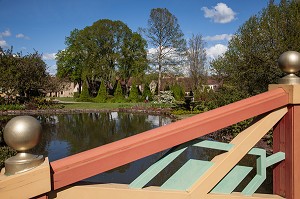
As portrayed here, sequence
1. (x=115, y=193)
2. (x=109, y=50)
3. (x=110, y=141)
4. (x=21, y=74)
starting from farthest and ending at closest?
1. (x=109, y=50)
2. (x=21, y=74)
3. (x=110, y=141)
4. (x=115, y=193)

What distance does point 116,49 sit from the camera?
1481 inches

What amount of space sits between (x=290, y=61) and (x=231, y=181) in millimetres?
787

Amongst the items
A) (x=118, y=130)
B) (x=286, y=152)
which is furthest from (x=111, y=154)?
(x=118, y=130)

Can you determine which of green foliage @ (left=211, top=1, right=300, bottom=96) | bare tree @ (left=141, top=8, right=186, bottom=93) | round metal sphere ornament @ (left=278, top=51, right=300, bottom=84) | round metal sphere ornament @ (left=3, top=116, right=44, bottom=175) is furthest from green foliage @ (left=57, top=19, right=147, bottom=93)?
round metal sphere ornament @ (left=3, top=116, right=44, bottom=175)

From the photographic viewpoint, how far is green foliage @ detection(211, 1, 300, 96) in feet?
30.6

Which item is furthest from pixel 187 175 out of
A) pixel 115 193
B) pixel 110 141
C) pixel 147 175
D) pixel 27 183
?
pixel 110 141

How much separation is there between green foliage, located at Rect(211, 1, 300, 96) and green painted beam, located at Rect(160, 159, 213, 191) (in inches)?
342

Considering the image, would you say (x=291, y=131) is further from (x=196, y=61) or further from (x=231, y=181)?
(x=196, y=61)

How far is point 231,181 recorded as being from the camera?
145 cm

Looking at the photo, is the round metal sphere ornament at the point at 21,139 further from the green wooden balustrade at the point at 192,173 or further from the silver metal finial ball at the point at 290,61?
the silver metal finial ball at the point at 290,61

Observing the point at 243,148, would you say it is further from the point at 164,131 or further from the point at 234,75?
the point at 234,75

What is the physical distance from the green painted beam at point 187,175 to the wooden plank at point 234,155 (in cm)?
2

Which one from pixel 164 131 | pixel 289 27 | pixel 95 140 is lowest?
pixel 95 140

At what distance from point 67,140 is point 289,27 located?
33.4 ft
